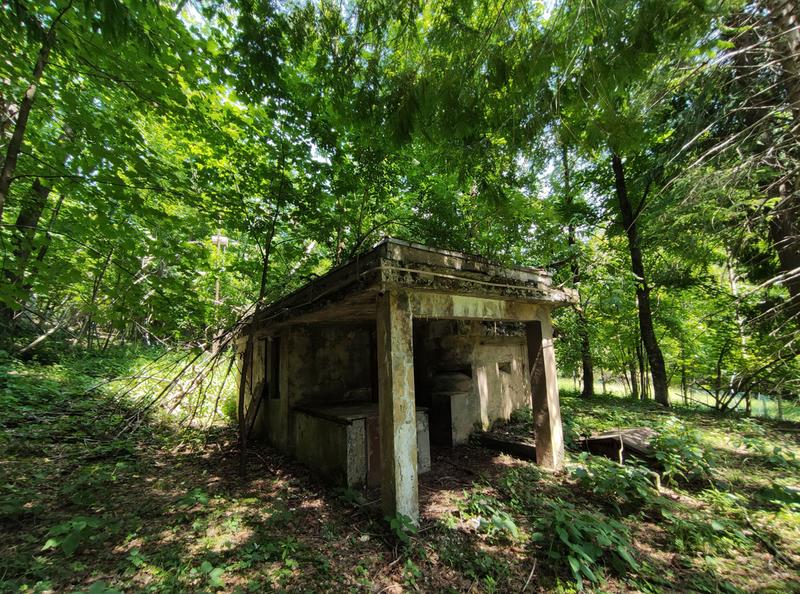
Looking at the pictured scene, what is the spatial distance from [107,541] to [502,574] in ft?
12.9

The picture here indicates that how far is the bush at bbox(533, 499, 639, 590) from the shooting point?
299 centimetres

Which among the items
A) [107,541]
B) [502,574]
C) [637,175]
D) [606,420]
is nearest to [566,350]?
[606,420]

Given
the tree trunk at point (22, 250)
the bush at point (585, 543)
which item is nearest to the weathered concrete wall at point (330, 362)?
the tree trunk at point (22, 250)

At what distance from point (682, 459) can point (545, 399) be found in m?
2.03

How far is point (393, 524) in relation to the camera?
327 centimetres

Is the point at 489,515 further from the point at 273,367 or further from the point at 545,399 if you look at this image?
the point at 273,367

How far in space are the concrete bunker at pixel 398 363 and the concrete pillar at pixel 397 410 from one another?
0.04ft

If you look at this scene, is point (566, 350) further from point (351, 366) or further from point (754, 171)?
point (351, 366)

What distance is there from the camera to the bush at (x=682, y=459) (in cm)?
459

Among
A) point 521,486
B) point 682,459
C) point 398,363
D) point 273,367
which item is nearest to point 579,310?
point 682,459

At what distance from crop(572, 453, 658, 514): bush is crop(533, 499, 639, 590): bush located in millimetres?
654

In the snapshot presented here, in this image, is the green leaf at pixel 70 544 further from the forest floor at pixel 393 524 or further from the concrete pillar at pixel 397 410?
the concrete pillar at pixel 397 410

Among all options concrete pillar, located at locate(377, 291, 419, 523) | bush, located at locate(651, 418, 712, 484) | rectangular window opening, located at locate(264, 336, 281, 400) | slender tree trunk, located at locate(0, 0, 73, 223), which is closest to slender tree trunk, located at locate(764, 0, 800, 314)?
bush, located at locate(651, 418, 712, 484)

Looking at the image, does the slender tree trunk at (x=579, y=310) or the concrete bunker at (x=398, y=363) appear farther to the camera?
the slender tree trunk at (x=579, y=310)
